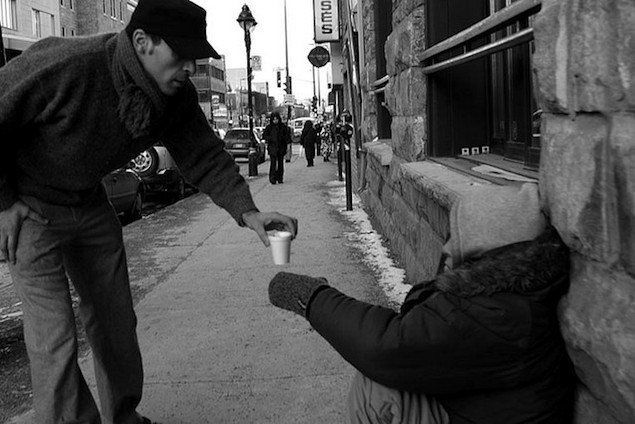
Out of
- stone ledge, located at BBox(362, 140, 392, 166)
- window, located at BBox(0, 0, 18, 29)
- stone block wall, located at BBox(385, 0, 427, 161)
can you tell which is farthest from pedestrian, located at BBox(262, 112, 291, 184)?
window, located at BBox(0, 0, 18, 29)

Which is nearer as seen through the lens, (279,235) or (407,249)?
(279,235)

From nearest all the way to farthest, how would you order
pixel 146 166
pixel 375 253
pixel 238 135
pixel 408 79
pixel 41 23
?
pixel 408 79 → pixel 375 253 → pixel 146 166 → pixel 238 135 → pixel 41 23

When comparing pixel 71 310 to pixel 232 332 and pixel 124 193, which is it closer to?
pixel 232 332

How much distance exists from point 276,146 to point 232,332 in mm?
12543

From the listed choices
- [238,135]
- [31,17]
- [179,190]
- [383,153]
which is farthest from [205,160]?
[31,17]

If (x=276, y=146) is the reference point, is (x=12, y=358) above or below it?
below

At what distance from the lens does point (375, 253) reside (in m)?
7.38

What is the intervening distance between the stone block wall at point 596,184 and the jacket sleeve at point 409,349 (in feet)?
1.16

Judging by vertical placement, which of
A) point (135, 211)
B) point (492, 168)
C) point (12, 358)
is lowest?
point (12, 358)

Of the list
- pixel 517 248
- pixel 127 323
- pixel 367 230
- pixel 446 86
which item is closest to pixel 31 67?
pixel 127 323

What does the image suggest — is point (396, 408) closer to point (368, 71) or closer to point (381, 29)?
point (381, 29)

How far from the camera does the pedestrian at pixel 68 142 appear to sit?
277 centimetres

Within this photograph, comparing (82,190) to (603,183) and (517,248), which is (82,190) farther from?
(603,183)

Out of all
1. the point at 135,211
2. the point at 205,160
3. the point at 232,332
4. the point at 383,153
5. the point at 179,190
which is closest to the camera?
the point at 205,160
